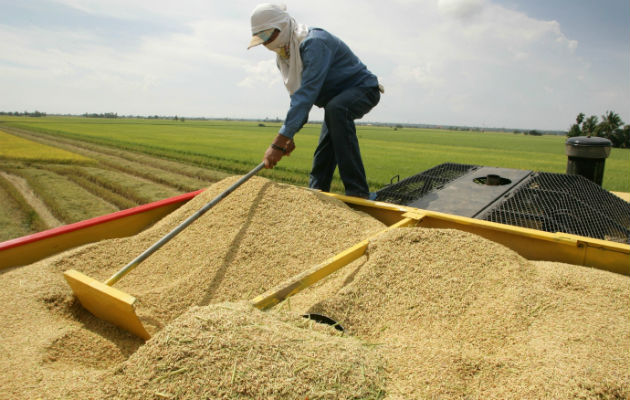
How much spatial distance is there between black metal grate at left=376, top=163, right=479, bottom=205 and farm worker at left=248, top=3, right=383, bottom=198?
0.21 meters

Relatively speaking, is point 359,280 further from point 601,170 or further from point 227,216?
point 601,170

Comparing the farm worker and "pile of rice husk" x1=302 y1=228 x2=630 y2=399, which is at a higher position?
the farm worker

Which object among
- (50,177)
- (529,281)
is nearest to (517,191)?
(529,281)

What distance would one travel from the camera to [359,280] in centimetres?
159

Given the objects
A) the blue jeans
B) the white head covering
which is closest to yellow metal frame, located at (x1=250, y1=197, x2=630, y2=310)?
the blue jeans

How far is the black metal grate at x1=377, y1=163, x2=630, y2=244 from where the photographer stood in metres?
2.37

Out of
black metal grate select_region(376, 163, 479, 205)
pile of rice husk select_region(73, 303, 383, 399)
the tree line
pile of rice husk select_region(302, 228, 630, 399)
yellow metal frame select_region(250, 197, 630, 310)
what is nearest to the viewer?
pile of rice husk select_region(73, 303, 383, 399)

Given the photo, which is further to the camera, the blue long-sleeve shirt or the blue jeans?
the blue jeans

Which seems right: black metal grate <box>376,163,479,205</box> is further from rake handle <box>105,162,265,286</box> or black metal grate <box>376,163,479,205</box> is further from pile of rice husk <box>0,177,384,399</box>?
rake handle <box>105,162,265,286</box>

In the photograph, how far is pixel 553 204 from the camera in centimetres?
259

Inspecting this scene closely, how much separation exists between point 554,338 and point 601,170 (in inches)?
111

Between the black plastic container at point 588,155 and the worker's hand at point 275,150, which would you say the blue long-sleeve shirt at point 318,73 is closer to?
the worker's hand at point 275,150

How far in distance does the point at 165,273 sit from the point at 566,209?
2530 millimetres

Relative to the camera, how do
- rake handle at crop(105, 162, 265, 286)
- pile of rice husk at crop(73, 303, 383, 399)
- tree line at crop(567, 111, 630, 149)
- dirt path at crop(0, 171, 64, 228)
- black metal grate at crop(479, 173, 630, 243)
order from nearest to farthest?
1. pile of rice husk at crop(73, 303, 383, 399)
2. rake handle at crop(105, 162, 265, 286)
3. black metal grate at crop(479, 173, 630, 243)
4. dirt path at crop(0, 171, 64, 228)
5. tree line at crop(567, 111, 630, 149)
